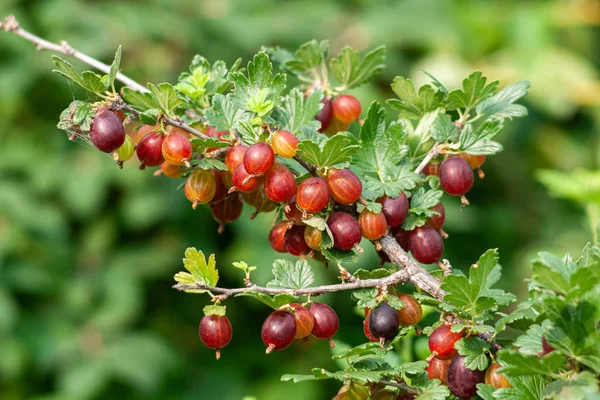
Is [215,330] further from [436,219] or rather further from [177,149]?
[436,219]

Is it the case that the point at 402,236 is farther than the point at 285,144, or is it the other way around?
the point at 402,236

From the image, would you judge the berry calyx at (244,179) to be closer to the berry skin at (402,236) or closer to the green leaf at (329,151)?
the green leaf at (329,151)

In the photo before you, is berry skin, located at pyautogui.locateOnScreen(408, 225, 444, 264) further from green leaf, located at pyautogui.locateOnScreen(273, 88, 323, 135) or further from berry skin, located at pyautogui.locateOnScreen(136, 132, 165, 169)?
berry skin, located at pyautogui.locateOnScreen(136, 132, 165, 169)

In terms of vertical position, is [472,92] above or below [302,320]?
above

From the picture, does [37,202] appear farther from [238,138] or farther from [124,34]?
[238,138]

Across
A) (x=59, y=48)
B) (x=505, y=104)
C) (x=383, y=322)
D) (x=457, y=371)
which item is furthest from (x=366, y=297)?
(x=59, y=48)

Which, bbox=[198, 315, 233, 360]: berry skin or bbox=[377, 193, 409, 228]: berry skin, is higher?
bbox=[377, 193, 409, 228]: berry skin

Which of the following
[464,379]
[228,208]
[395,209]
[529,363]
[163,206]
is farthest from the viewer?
[163,206]

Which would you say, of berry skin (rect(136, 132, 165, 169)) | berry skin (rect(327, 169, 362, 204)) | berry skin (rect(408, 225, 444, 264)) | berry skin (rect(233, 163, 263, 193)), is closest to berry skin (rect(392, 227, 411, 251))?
berry skin (rect(408, 225, 444, 264))
